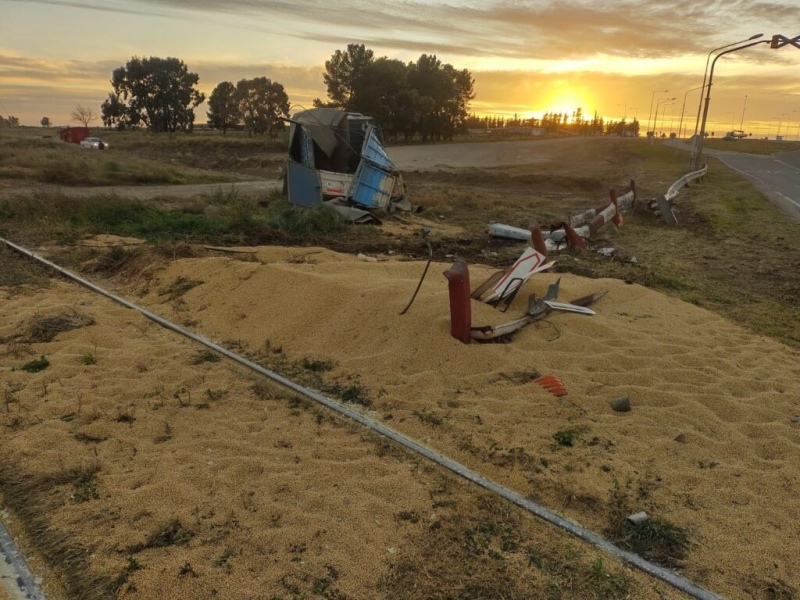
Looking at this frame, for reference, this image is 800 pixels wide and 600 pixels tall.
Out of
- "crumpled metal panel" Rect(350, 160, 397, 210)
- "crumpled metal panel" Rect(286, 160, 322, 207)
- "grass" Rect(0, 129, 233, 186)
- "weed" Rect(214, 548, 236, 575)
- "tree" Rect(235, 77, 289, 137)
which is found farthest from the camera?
"tree" Rect(235, 77, 289, 137)

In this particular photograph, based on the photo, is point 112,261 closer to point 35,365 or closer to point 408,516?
point 35,365

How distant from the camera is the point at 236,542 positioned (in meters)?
2.77

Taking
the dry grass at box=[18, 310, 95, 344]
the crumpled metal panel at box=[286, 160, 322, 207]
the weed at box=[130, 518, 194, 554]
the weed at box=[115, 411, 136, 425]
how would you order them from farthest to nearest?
the crumpled metal panel at box=[286, 160, 322, 207] → the dry grass at box=[18, 310, 95, 344] → the weed at box=[115, 411, 136, 425] → the weed at box=[130, 518, 194, 554]

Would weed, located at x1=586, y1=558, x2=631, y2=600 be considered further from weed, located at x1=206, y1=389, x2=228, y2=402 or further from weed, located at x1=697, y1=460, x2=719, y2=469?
weed, located at x1=206, y1=389, x2=228, y2=402

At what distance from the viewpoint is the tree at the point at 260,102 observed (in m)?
80.4

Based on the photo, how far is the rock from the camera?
4.24m

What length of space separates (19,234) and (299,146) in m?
6.42

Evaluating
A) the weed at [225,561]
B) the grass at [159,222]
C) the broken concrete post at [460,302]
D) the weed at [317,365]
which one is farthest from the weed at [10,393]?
the grass at [159,222]

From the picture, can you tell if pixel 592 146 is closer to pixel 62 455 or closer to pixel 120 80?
pixel 62 455

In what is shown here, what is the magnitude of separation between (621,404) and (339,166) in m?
12.7

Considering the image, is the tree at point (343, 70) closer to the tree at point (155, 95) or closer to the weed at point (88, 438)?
the tree at point (155, 95)

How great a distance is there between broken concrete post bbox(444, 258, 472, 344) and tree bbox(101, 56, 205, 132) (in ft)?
301

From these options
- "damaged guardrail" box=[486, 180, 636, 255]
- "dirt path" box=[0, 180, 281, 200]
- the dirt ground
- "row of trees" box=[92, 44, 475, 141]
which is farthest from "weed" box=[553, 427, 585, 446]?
"row of trees" box=[92, 44, 475, 141]

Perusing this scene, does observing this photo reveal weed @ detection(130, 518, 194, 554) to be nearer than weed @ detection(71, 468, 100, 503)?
Yes
